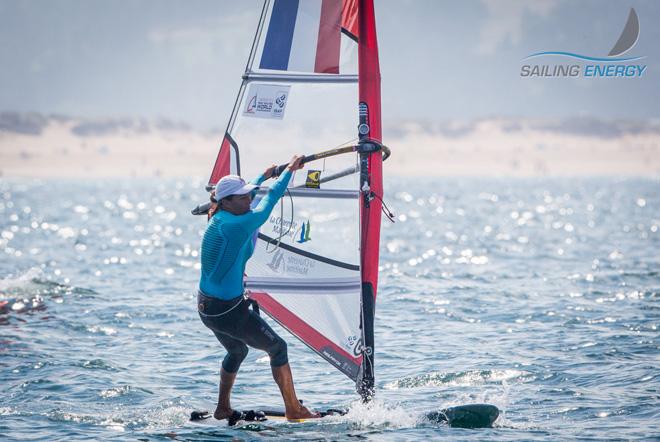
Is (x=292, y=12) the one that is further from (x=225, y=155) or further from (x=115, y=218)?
(x=115, y=218)

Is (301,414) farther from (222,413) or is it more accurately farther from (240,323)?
(240,323)

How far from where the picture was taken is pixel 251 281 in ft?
33.9

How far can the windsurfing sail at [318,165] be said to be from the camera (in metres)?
9.81

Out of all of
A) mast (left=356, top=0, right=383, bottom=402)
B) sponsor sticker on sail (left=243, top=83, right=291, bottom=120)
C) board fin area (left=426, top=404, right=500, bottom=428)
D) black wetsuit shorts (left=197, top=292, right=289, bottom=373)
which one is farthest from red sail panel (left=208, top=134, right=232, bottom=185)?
board fin area (left=426, top=404, right=500, bottom=428)

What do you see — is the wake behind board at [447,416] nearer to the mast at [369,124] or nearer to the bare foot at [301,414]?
the bare foot at [301,414]

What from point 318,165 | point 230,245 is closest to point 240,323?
point 230,245

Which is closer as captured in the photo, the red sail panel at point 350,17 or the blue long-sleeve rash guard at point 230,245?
the blue long-sleeve rash guard at point 230,245

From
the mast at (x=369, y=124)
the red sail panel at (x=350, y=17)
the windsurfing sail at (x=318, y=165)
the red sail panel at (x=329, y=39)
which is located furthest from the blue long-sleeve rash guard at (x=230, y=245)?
the red sail panel at (x=350, y=17)

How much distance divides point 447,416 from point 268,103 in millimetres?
4304

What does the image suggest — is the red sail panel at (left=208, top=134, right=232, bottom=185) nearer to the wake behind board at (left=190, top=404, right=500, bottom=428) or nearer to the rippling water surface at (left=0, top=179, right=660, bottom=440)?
the wake behind board at (left=190, top=404, right=500, bottom=428)

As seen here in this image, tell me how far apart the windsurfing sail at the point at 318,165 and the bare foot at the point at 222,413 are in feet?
4.01

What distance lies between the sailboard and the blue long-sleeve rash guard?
75 cm

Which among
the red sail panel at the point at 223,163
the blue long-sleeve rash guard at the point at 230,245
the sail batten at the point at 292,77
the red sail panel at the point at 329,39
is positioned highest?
the red sail panel at the point at 329,39

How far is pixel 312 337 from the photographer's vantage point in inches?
408
